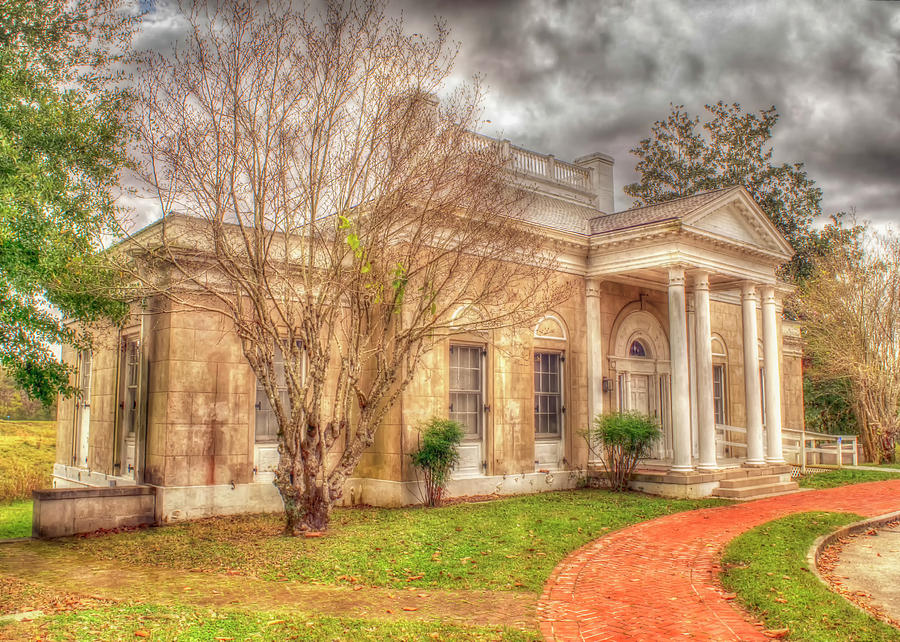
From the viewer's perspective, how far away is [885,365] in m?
25.3

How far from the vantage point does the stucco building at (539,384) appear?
12164 millimetres

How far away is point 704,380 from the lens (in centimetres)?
1560

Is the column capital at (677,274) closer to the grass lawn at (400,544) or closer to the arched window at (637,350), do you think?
the arched window at (637,350)

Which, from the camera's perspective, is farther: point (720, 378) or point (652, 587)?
point (720, 378)

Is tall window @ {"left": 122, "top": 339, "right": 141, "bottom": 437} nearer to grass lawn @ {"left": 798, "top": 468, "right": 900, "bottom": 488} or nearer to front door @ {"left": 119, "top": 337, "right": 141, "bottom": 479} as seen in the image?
front door @ {"left": 119, "top": 337, "right": 141, "bottom": 479}

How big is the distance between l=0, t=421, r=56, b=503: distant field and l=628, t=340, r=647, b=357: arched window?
15404mm

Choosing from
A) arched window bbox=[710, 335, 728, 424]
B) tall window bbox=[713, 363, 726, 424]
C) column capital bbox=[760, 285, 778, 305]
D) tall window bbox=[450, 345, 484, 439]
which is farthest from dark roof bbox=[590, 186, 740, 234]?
tall window bbox=[713, 363, 726, 424]

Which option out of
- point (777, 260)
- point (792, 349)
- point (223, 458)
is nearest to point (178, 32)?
point (223, 458)

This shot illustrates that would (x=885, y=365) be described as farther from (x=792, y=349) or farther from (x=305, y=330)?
(x=305, y=330)

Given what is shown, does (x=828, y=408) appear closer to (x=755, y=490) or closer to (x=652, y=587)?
(x=755, y=490)

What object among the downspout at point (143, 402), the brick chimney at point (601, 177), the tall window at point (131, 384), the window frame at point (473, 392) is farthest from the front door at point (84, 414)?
the brick chimney at point (601, 177)

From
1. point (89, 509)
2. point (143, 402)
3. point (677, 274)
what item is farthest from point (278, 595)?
point (677, 274)

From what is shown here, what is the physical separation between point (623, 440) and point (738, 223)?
6105mm

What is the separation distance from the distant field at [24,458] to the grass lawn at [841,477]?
1940 centimetres
